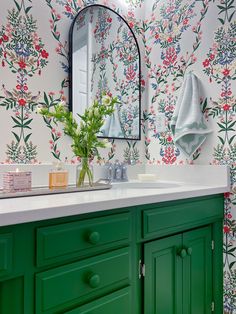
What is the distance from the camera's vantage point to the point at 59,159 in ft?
5.23

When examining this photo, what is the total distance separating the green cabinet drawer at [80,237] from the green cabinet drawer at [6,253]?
85mm

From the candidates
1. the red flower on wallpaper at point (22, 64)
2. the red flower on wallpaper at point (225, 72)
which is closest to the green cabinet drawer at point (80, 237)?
the red flower on wallpaper at point (22, 64)

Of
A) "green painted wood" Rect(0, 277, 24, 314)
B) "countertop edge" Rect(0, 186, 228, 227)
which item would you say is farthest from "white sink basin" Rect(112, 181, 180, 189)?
"green painted wood" Rect(0, 277, 24, 314)

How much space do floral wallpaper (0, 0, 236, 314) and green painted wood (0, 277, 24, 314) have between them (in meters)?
0.69

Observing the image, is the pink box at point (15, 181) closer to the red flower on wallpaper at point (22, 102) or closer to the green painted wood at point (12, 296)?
the red flower on wallpaper at point (22, 102)

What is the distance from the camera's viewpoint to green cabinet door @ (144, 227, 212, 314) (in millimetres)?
1250

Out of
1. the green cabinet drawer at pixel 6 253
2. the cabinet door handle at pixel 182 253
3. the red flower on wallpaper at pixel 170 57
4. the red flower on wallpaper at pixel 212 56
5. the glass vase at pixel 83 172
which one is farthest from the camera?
the red flower on wallpaper at pixel 170 57

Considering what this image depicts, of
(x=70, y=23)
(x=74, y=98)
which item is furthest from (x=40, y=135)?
(x=70, y=23)

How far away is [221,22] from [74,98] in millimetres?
972

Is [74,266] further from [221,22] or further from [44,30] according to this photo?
[221,22]

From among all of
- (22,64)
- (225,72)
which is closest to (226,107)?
(225,72)

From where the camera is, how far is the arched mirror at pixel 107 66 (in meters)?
1.67

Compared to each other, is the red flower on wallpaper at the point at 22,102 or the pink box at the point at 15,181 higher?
the red flower on wallpaper at the point at 22,102

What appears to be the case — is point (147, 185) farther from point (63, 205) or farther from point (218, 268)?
point (63, 205)
